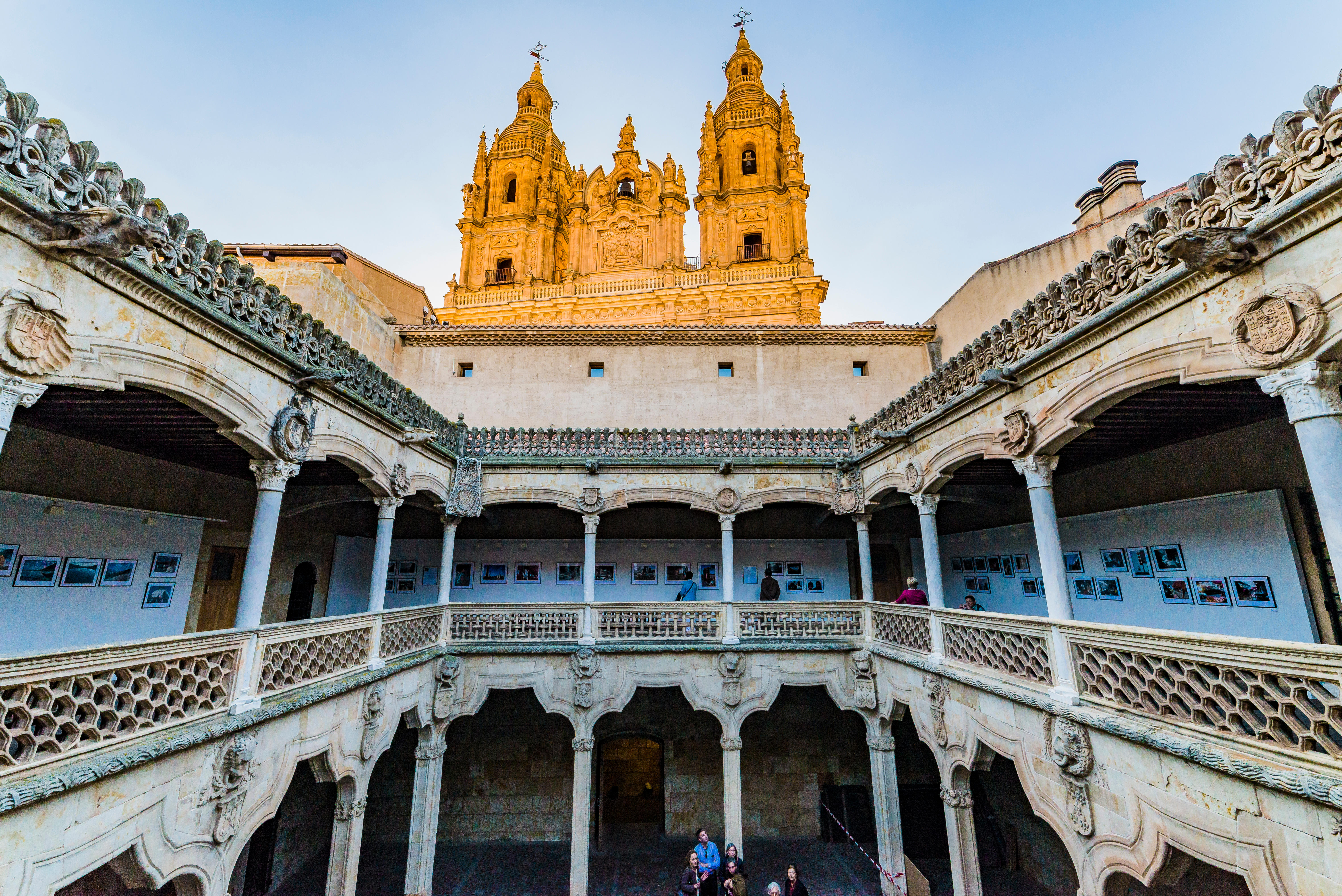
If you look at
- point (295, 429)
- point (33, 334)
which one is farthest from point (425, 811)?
point (33, 334)

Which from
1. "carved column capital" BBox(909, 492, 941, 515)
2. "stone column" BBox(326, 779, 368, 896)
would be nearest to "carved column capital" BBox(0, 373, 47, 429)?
"stone column" BBox(326, 779, 368, 896)

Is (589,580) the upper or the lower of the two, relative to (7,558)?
lower

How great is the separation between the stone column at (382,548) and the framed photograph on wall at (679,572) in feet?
22.8

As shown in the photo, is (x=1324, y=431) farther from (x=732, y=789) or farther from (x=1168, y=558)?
(x=732, y=789)

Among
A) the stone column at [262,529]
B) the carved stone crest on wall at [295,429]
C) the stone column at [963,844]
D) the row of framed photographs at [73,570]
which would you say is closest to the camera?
the stone column at [262,529]

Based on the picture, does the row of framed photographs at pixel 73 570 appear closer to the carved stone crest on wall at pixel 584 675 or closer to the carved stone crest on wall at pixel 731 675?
the carved stone crest on wall at pixel 584 675

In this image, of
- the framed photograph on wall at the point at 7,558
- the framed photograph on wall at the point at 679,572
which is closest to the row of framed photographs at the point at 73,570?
the framed photograph on wall at the point at 7,558

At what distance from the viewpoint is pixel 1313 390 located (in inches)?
165

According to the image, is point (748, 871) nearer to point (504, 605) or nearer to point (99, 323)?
point (504, 605)

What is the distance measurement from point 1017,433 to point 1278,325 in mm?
2961

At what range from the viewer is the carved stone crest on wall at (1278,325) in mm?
4082

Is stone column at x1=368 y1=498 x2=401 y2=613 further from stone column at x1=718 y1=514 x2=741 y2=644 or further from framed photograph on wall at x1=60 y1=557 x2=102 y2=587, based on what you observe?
stone column at x1=718 y1=514 x2=741 y2=644

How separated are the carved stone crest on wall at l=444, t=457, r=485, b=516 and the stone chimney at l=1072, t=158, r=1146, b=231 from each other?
49.0ft

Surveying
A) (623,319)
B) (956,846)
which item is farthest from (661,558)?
(623,319)
